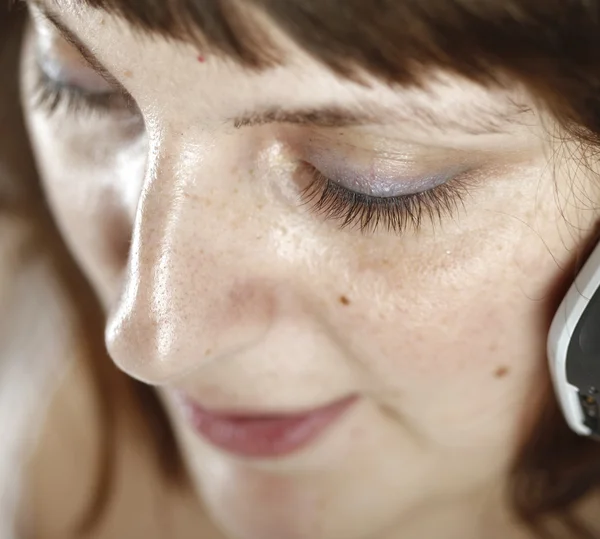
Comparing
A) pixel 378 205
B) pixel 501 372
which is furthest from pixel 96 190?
pixel 501 372

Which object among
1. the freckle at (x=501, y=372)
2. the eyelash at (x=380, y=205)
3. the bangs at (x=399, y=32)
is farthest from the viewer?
the freckle at (x=501, y=372)

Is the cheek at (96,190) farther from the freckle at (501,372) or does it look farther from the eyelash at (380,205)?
the freckle at (501,372)

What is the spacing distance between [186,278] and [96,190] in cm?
22

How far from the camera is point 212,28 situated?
469 mm

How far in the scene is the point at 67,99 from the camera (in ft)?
2.55

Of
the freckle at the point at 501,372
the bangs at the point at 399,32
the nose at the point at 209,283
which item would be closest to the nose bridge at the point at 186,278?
the nose at the point at 209,283

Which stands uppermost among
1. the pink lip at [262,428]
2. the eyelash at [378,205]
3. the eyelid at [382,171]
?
the eyelid at [382,171]

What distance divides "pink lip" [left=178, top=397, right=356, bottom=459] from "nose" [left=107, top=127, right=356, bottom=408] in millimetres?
106

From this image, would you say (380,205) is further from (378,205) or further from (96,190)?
(96,190)

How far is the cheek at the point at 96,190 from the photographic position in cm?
74

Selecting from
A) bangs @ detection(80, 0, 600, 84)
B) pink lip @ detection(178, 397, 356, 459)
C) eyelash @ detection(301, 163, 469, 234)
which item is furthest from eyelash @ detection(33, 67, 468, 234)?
pink lip @ detection(178, 397, 356, 459)

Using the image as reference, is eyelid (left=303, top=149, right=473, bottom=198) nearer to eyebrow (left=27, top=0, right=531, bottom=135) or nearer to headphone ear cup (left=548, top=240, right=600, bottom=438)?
eyebrow (left=27, top=0, right=531, bottom=135)

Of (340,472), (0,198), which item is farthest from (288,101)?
(0,198)

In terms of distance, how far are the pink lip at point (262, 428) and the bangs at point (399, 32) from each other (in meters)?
0.40
